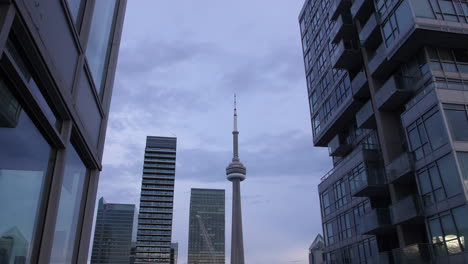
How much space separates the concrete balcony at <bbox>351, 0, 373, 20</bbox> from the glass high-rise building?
28857mm

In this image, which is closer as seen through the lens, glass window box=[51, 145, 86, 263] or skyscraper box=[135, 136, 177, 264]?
glass window box=[51, 145, 86, 263]

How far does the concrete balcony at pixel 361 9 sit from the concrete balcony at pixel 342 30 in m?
1.66

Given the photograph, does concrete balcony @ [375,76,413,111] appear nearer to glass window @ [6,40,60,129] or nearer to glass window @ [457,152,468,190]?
glass window @ [457,152,468,190]

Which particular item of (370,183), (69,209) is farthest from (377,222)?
(69,209)

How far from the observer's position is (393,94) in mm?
28375

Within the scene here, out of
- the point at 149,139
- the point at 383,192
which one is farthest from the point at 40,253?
the point at 149,139

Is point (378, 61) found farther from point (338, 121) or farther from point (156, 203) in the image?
point (156, 203)

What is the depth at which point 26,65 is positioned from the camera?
5.28 meters

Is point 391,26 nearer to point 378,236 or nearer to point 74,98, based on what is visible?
point 378,236

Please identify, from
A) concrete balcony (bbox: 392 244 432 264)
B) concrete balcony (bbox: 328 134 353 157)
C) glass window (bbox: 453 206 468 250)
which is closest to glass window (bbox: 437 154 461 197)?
glass window (bbox: 453 206 468 250)

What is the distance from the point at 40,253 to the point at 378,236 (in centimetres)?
3090

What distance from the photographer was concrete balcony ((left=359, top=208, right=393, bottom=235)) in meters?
29.4

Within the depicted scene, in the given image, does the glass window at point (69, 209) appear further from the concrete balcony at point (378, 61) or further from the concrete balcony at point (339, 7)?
the concrete balcony at point (339, 7)

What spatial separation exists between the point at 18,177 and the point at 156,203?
18164cm
